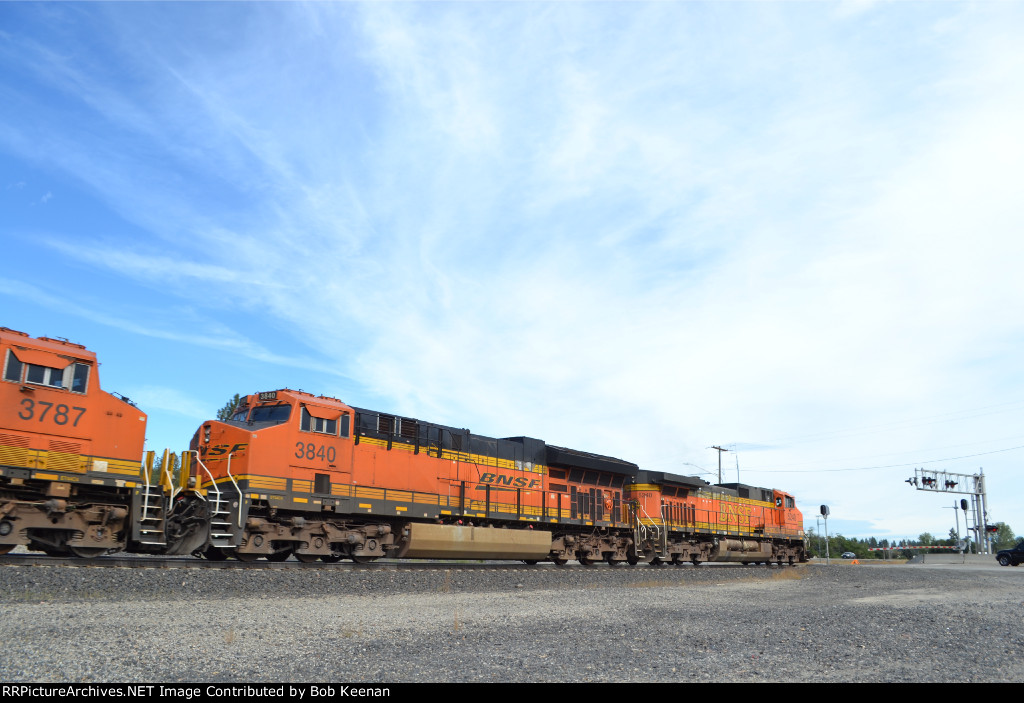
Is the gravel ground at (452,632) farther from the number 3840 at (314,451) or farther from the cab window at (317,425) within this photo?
the cab window at (317,425)

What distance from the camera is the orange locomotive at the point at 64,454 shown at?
11.6 meters

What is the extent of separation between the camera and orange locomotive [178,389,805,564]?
14.2 meters

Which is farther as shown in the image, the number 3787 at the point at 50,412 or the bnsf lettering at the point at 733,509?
the bnsf lettering at the point at 733,509

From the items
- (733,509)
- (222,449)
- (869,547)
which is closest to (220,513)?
(222,449)

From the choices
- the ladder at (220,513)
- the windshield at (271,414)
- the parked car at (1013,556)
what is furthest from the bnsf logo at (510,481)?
the parked car at (1013,556)

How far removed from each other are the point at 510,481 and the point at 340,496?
20.4 ft

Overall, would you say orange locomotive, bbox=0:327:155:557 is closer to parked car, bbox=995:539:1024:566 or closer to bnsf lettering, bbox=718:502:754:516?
bnsf lettering, bbox=718:502:754:516

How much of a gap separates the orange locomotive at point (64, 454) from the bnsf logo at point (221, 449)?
5.55 ft

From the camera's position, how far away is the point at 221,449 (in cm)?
1471

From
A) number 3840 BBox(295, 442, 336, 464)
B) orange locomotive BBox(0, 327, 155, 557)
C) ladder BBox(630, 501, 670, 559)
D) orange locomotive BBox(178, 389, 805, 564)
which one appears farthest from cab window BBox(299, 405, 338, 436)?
ladder BBox(630, 501, 670, 559)

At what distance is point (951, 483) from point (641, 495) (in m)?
36.3

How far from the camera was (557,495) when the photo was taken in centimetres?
2164

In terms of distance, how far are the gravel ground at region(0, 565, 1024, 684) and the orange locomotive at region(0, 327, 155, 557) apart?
2278 mm
